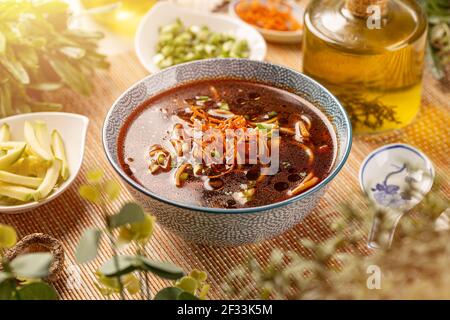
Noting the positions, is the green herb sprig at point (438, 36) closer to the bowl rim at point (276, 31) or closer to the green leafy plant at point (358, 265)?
the bowl rim at point (276, 31)

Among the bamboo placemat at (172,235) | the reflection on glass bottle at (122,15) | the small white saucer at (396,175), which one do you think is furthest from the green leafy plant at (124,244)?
the reflection on glass bottle at (122,15)

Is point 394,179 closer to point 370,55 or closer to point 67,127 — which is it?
point 370,55

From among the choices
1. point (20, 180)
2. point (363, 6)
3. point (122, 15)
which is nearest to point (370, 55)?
point (363, 6)

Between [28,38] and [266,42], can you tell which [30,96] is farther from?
[266,42]

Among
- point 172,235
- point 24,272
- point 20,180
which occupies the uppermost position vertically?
Answer: point 24,272

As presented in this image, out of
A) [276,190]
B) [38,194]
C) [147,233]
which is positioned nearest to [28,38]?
[38,194]

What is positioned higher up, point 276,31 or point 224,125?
point 224,125

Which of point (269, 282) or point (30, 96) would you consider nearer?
point (269, 282)
